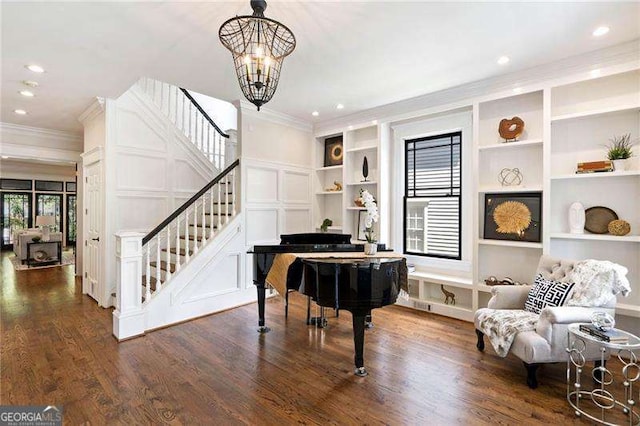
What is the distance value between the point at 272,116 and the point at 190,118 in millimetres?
1485

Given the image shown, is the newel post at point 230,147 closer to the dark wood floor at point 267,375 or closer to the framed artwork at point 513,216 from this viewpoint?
the dark wood floor at point 267,375

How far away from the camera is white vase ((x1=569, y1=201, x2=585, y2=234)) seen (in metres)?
3.17

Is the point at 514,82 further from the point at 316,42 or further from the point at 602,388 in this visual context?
the point at 602,388

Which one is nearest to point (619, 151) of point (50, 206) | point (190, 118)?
point (190, 118)

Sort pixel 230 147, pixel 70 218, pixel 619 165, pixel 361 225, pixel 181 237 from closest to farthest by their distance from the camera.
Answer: pixel 619 165 < pixel 181 237 < pixel 361 225 < pixel 230 147 < pixel 70 218

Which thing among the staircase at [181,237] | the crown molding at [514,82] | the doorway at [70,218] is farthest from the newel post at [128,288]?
the doorway at [70,218]

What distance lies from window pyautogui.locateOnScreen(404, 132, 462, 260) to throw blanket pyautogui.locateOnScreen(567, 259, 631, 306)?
166 centimetres

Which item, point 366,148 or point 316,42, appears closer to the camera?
point 316,42

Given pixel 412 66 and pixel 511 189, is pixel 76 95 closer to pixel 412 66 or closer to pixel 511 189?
pixel 412 66

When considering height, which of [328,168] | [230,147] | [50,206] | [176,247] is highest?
[230,147]

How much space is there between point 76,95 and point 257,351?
399 centimetres

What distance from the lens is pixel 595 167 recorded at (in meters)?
3.04

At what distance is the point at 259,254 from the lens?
341 cm

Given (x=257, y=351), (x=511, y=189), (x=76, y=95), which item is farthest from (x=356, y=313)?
(x=76, y=95)
